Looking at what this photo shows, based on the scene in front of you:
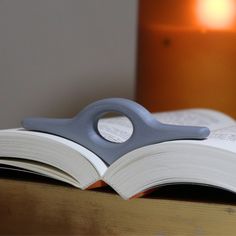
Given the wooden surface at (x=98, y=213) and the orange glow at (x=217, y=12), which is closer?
the wooden surface at (x=98, y=213)

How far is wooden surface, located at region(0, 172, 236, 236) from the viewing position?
1.56 ft

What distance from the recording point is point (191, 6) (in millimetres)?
1032

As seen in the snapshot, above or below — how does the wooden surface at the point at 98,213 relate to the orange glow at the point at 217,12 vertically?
below

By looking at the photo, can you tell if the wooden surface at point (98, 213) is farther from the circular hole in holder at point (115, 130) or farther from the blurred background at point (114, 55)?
the blurred background at point (114, 55)

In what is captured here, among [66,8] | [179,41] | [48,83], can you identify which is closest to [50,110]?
[48,83]

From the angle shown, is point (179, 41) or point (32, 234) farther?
point (179, 41)

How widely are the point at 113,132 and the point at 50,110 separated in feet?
1.35

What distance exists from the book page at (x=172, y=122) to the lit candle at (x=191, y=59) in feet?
0.60

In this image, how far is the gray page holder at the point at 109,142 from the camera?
19.0 inches

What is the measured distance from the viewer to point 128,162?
487 mm

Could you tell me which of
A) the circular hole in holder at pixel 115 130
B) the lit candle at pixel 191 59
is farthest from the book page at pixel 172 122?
the lit candle at pixel 191 59

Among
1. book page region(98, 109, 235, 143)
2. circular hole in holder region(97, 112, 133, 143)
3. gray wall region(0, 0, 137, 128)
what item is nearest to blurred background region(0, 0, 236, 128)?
Result: gray wall region(0, 0, 137, 128)

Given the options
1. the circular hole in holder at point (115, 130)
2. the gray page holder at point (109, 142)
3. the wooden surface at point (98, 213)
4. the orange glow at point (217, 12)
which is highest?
the orange glow at point (217, 12)

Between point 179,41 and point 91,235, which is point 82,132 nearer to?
point 91,235
